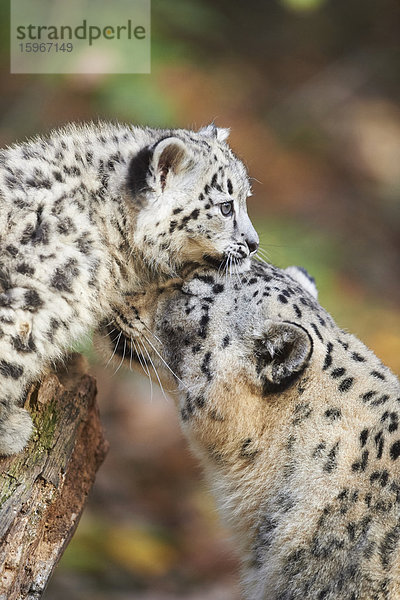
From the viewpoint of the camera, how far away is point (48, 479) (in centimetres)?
502

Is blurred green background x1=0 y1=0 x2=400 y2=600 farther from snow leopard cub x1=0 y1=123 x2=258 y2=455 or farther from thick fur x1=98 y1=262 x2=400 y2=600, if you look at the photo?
thick fur x1=98 y1=262 x2=400 y2=600

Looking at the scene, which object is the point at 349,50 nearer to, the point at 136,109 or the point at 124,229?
the point at 136,109

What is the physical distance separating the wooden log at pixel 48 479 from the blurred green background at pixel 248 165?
3527 mm

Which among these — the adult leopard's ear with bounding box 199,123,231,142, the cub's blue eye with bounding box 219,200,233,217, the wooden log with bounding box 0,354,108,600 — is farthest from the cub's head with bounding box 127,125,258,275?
the wooden log with bounding box 0,354,108,600

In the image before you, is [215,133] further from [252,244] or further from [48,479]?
[48,479]

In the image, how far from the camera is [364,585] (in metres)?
4.68

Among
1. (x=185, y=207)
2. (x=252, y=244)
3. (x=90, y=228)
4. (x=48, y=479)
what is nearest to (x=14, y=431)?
(x=48, y=479)

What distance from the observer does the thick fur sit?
192 inches

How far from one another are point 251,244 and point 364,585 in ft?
7.38

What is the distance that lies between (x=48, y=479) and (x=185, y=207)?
195 cm

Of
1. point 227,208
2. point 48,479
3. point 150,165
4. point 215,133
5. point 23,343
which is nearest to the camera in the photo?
point 23,343

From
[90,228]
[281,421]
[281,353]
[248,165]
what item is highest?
[248,165]

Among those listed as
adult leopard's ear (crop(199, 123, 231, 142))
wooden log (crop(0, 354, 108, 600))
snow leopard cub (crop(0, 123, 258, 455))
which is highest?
adult leopard's ear (crop(199, 123, 231, 142))

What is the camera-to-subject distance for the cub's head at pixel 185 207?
17.8 feet
